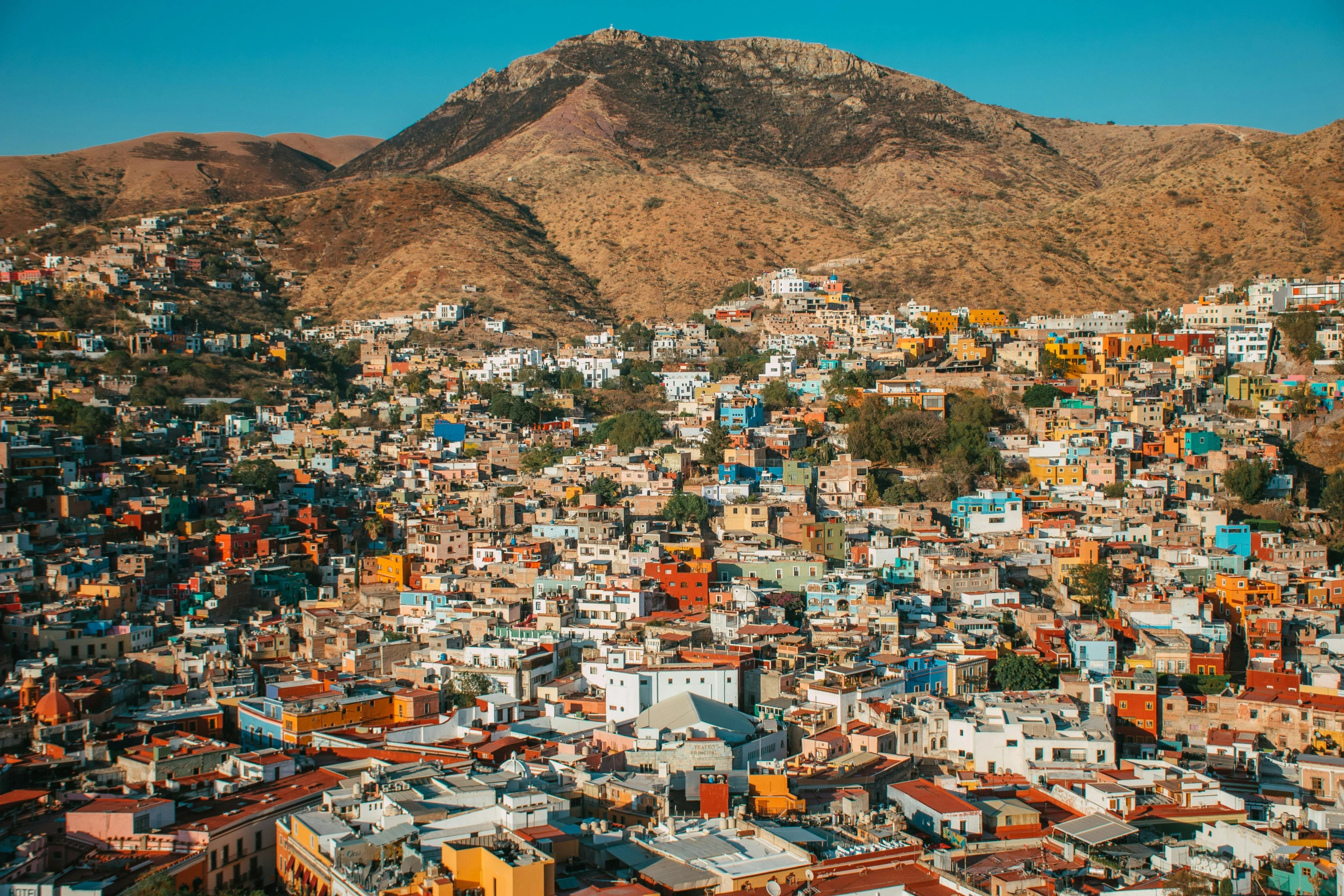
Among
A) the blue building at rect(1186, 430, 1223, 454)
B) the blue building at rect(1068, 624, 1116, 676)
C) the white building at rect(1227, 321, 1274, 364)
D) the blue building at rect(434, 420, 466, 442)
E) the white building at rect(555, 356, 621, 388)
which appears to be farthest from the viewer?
the white building at rect(555, 356, 621, 388)

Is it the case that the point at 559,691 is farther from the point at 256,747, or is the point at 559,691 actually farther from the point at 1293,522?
the point at 1293,522

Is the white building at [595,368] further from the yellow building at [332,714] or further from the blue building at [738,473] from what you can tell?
the yellow building at [332,714]

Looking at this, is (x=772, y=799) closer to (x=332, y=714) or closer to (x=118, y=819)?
(x=332, y=714)

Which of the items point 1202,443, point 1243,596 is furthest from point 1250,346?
point 1243,596

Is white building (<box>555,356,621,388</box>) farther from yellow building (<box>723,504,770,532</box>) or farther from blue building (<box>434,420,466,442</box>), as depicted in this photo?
yellow building (<box>723,504,770,532</box>)

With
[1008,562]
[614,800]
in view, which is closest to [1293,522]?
[1008,562]

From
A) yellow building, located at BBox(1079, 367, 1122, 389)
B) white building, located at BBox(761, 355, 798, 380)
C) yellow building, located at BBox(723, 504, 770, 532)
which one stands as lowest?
yellow building, located at BBox(723, 504, 770, 532)

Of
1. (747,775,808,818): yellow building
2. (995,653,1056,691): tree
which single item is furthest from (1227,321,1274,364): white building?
(747,775,808,818): yellow building
